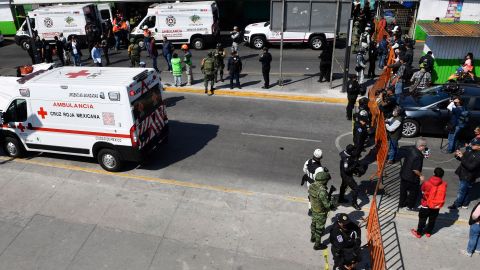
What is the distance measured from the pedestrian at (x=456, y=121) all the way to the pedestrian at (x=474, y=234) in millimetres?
4404

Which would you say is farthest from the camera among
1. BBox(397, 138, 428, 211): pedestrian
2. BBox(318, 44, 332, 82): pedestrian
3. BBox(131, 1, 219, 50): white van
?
BBox(131, 1, 219, 50): white van

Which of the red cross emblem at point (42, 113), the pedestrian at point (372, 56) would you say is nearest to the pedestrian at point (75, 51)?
the red cross emblem at point (42, 113)

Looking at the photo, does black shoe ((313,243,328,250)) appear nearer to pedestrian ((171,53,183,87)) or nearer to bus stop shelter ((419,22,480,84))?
pedestrian ((171,53,183,87))

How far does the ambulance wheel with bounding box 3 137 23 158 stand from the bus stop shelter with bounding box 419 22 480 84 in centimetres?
1496

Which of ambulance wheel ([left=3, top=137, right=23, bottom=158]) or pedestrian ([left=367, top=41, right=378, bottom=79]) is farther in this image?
pedestrian ([left=367, top=41, right=378, bottom=79])

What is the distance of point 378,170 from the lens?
10.5 m

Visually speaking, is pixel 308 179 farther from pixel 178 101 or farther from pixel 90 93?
pixel 178 101

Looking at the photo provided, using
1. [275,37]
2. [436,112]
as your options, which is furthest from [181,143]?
[275,37]

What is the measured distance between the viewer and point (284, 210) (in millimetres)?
9070

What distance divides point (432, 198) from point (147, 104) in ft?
22.5

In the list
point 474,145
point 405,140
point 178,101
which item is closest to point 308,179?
point 474,145

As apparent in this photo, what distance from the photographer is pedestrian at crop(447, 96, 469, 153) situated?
10961mm

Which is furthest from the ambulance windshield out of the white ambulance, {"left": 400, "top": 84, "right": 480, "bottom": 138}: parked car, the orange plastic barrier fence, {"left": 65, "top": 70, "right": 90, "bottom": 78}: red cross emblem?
{"left": 400, "top": 84, "right": 480, "bottom": 138}: parked car

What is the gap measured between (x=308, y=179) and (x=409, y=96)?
6.41 metres
